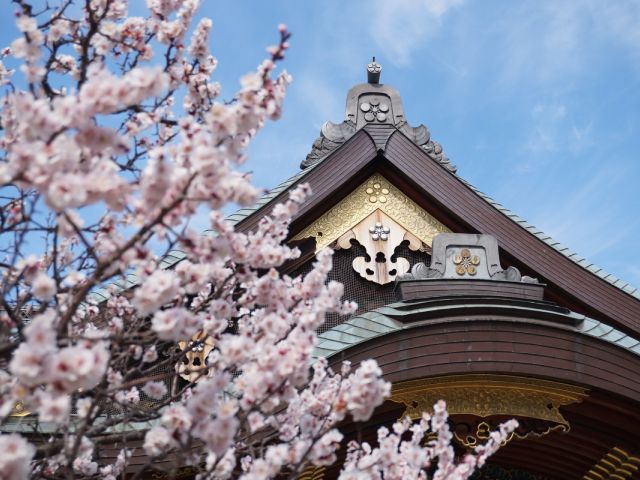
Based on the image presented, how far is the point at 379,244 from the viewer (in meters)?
7.98

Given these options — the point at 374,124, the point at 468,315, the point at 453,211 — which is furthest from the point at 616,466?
the point at 374,124

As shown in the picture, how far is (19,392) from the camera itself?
8.96 feet

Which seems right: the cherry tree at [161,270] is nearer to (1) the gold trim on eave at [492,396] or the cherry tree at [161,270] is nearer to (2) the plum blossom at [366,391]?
(2) the plum blossom at [366,391]

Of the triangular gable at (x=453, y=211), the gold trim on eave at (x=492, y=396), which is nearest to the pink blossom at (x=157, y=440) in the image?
the gold trim on eave at (x=492, y=396)

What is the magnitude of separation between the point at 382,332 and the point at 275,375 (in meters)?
2.61

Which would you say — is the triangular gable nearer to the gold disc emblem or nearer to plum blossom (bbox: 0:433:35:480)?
the gold disc emblem

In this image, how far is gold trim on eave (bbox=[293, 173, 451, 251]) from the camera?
8016mm

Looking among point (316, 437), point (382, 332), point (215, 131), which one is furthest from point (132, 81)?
point (382, 332)

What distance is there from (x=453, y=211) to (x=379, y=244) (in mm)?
884

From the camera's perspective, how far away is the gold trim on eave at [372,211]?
802 cm

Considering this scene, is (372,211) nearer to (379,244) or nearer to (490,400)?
(379,244)

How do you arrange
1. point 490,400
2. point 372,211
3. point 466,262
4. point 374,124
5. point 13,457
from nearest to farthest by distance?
point 13,457
point 490,400
point 466,262
point 372,211
point 374,124

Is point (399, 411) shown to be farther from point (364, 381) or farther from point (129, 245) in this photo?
point (129, 245)

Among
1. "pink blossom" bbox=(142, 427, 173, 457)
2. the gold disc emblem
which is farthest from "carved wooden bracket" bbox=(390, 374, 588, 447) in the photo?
"pink blossom" bbox=(142, 427, 173, 457)
